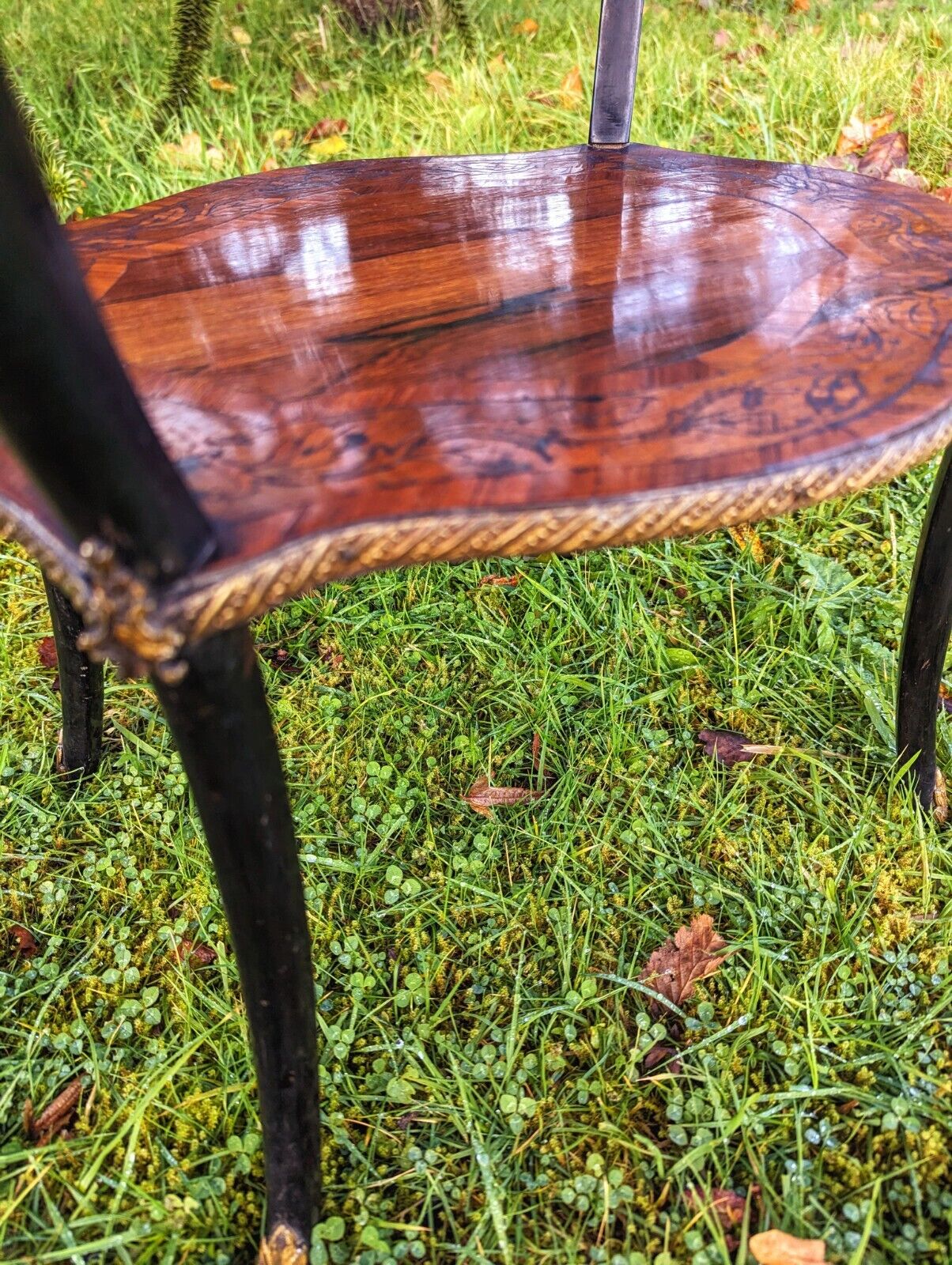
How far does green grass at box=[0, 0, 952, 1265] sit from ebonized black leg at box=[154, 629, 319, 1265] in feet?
0.46

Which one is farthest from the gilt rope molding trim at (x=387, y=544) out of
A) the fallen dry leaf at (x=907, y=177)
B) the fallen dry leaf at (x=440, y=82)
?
the fallen dry leaf at (x=440, y=82)

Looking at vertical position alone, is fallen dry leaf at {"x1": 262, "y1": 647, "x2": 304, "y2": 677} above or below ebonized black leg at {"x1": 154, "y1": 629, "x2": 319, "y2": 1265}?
below

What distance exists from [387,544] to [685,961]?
76 centimetres

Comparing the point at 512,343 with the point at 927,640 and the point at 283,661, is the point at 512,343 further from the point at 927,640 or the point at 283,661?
→ the point at 283,661

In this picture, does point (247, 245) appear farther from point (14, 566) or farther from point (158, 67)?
point (158, 67)

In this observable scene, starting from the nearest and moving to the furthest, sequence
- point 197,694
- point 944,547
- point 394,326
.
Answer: point 197,694 → point 394,326 → point 944,547

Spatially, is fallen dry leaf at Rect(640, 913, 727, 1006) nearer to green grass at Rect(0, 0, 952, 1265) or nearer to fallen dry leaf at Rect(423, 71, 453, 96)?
green grass at Rect(0, 0, 952, 1265)

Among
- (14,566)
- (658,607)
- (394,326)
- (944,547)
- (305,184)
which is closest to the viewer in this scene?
(394,326)

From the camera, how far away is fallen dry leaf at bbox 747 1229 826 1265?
2.82 ft

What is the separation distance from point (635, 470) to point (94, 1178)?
0.87 metres

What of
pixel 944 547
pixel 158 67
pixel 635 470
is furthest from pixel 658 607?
pixel 158 67

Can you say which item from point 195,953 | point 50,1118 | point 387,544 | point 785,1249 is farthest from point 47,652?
point 785,1249

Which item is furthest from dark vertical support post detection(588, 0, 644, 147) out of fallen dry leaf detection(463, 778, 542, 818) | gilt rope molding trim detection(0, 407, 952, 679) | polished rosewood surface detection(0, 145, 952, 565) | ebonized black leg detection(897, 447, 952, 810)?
fallen dry leaf detection(463, 778, 542, 818)

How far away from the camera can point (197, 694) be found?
1.88ft
